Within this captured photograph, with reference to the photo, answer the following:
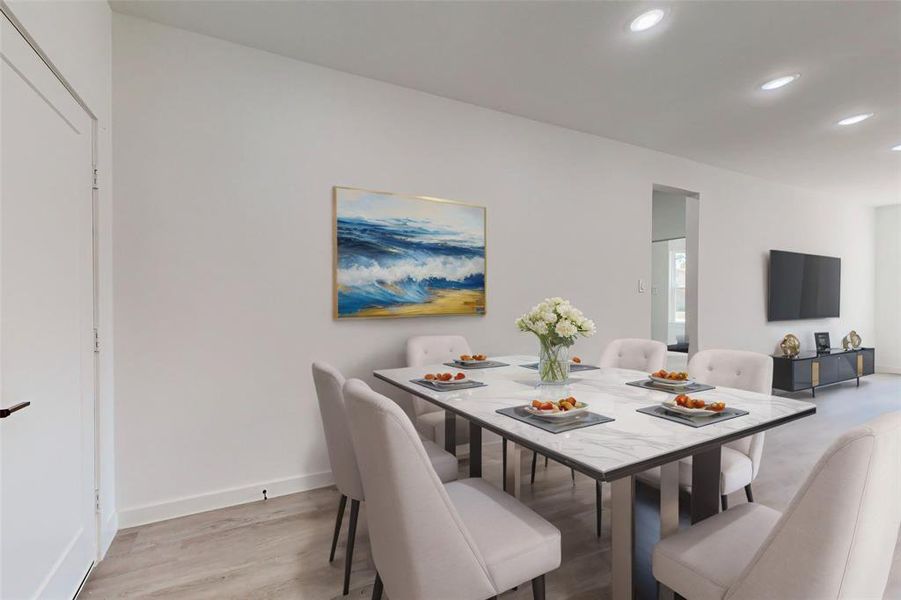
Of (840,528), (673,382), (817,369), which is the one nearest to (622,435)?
(840,528)

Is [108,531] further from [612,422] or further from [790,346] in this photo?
[790,346]

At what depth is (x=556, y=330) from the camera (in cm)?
195

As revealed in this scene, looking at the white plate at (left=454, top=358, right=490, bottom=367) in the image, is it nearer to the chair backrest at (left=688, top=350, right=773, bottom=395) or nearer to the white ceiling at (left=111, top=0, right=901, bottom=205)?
the chair backrest at (left=688, top=350, right=773, bottom=395)

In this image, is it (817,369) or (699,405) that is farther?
(817,369)

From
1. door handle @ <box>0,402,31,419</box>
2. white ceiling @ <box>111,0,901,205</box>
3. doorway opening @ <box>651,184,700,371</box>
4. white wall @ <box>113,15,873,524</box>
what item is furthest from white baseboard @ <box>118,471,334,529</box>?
doorway opening @ <box>651,184,700,371</box>

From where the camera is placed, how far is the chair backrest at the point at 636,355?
268cm

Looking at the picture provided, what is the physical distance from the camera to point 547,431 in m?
1.35

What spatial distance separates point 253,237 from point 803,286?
6.85 metres

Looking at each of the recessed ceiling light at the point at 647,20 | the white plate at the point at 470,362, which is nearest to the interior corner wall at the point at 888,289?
the recessed ceiling light at the point at 647,20

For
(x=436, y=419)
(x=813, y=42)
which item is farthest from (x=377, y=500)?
(x=813, y=42)

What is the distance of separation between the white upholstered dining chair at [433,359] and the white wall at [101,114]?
159cm

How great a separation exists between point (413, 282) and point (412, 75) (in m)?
1.40

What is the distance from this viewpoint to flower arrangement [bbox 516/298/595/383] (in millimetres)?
1961

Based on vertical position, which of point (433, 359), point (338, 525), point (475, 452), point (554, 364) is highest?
point (554, 364)
